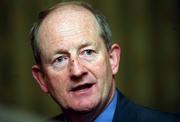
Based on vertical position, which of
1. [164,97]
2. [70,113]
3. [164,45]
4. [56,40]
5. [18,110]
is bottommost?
[164,97]

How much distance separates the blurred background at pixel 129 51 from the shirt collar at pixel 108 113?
2216 mm

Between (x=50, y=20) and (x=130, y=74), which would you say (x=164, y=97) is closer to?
(x=130, y=74)

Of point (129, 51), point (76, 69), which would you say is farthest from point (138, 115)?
point (129, 51)

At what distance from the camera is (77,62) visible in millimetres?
2209

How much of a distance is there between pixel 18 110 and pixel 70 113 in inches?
66.6

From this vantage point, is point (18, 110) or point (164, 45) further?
point (164, 45)

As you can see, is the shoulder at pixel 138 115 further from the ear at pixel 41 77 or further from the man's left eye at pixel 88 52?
the ear at pixel 41 77

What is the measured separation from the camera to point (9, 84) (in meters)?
4.88

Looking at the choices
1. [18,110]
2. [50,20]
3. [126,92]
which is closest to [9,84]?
[126,92]

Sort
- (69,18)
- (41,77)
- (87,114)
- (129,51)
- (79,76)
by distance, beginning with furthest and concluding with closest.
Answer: (129,51) < (41,77) < (69,18) < (87,114) < (79,76)

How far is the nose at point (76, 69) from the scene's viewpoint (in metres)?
2.14

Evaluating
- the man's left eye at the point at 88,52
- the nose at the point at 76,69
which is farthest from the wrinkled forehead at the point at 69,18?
the nose at the point at 76,69

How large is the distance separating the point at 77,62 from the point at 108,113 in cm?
33

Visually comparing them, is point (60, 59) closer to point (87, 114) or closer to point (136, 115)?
point (87, 114)
